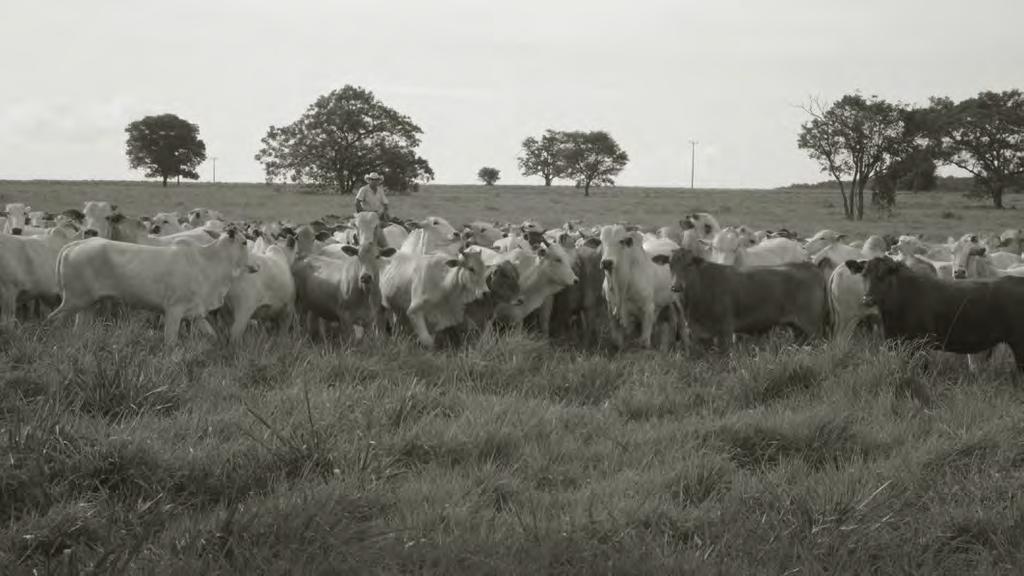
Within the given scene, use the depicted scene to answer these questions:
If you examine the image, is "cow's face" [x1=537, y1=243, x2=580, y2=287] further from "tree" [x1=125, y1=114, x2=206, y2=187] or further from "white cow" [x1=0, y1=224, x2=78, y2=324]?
"tree" [x1=125, y1=114, x2=206, y2=187]

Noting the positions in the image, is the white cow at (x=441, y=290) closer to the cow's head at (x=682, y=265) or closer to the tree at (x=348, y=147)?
the cow's head at (x=682, y=265)

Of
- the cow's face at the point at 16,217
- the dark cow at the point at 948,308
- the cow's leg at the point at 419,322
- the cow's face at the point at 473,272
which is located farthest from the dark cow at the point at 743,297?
the cow's face at the point at 16,217

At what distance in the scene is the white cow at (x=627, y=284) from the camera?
39.9 feet

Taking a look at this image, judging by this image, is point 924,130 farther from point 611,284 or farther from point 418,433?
point 418,433

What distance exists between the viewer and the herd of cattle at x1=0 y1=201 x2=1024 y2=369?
10.1 metres

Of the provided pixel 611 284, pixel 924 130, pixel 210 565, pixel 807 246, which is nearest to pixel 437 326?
pixel 611 284

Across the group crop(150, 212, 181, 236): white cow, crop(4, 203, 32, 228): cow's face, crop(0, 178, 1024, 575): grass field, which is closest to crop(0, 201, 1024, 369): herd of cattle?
crop(0, 178, 1024, 575): grass field

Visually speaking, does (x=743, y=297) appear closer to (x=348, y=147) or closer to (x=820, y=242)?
(x=820, y=242)

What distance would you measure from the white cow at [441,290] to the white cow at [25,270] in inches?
161

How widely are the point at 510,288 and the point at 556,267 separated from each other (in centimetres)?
116

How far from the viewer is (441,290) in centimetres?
1149

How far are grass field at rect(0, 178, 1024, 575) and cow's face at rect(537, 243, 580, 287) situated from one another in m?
2.42

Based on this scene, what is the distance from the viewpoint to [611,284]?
12.2 metres

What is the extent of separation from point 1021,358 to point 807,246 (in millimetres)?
8319
